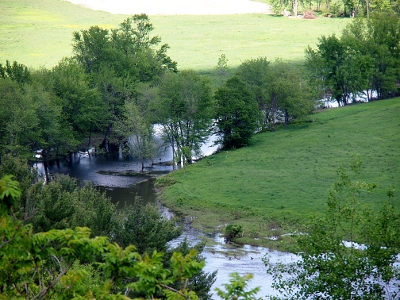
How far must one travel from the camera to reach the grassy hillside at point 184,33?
128250mm

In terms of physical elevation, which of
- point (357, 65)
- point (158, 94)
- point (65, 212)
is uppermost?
point (357, 65)

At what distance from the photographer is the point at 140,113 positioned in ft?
256

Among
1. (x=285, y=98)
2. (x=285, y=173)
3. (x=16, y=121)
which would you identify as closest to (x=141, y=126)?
(x=16, y=121)

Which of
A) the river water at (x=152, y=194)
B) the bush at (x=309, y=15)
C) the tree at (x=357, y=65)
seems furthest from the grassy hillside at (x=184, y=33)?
the river water at (x=152, y=194)

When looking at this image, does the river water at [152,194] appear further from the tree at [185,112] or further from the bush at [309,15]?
the bush at [309,15]

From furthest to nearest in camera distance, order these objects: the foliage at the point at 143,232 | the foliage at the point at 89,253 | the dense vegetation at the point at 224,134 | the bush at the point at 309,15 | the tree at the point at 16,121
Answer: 1. the bush at the point at 309,15
2. the tree at the point at 16,121
3. the dense vegetation at the point at 224,134
4. the foliage at the point at 143,232
5. the foliage at the point at 89,253

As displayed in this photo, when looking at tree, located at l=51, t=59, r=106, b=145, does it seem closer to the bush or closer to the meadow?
the meadow

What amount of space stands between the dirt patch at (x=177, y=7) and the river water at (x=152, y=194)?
95.7 meters

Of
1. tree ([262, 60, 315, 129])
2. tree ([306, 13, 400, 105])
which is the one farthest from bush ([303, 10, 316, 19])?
tree ([262, 60, 315, 129])

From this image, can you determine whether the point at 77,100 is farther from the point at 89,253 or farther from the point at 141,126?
the point at 89,253

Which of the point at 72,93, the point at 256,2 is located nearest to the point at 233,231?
the point at 72,93

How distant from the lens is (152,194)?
204ft

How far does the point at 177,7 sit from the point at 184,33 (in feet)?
88.8

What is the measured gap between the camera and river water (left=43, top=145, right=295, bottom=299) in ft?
132
